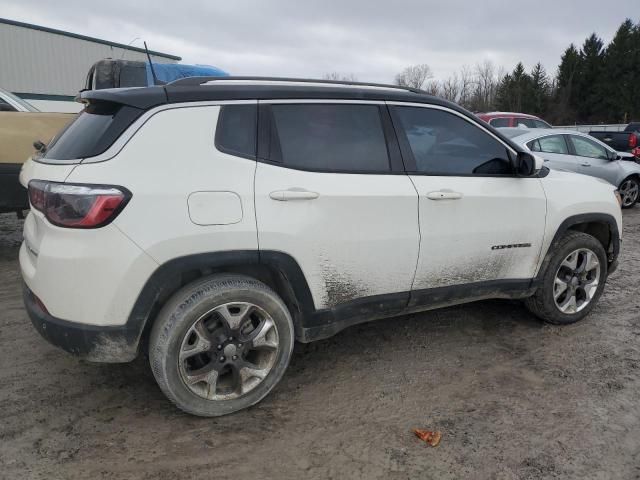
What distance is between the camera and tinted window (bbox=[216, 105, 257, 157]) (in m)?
2.62

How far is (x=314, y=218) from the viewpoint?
8.93 feet

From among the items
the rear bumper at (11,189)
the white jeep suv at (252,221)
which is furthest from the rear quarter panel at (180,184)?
the rear bumper at (11,189)

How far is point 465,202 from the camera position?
322 cm

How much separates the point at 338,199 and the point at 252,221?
523 mm

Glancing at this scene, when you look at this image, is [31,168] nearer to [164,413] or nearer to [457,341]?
[164,413]

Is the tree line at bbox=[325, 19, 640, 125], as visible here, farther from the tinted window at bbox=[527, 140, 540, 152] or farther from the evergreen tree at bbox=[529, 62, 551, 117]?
the tinted window at bbox=[527, 140, 540, 152]

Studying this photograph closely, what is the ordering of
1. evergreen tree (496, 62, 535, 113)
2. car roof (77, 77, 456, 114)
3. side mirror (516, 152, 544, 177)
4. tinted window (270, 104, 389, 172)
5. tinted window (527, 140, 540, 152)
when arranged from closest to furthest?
car roof (77, 77, 456, 114) < tinted window (270, 104, 389, 172) < side mirror (516, 152, 544, 177) < tinted window (527, 140, 540, 152) < evergreen tree (496, 62, 535, 113)

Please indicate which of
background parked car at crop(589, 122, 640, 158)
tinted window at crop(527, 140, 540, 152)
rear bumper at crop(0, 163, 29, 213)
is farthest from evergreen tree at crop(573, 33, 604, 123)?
rear bumper at crop(0, 163, 29, 213)

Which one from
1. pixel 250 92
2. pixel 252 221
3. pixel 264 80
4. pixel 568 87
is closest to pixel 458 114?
pixel 264 80

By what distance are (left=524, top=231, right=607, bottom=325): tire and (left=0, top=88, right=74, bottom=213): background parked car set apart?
481cm

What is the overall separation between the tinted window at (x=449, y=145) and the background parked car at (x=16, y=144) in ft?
12.8

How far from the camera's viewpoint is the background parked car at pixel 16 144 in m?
4.86

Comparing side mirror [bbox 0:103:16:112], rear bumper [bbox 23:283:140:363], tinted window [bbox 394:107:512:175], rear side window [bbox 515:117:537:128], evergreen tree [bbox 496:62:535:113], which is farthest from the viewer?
evergreen tree [bbox 496:62:535:113]

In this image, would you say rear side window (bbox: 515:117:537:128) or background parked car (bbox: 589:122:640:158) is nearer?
rear side window (bbox: 515:117:537:128)
